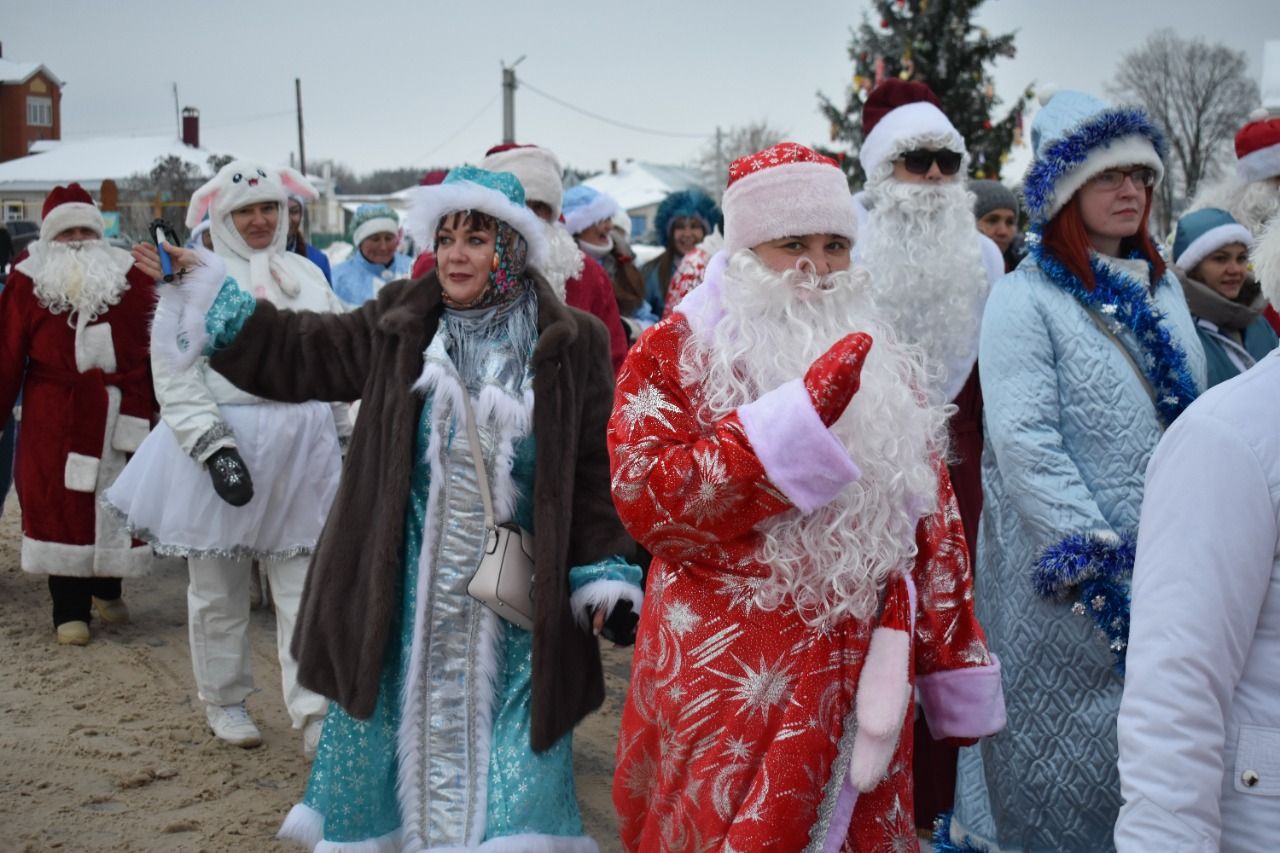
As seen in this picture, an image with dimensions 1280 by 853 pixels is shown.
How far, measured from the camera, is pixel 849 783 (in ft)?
9.09

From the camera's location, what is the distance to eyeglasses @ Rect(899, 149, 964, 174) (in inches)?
224

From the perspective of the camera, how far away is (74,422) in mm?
7297

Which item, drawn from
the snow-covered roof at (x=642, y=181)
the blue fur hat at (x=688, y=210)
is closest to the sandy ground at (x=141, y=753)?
the blue fur hat at (x=688, y=210)

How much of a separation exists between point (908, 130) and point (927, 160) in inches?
6.2

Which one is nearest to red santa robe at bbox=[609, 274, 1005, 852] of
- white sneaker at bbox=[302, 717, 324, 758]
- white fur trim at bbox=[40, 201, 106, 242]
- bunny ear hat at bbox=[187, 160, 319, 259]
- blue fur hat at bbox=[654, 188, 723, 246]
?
white sneaker at bbox=[302, 717, 324, 758]

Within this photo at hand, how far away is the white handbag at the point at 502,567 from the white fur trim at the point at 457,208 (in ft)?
1.80

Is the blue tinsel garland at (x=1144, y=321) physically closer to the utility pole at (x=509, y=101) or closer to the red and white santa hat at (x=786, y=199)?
the red and white santa hat at (x=786, y=199)

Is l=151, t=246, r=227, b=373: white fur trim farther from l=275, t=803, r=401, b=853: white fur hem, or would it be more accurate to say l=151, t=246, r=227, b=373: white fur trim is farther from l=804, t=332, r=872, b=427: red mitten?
l=804, t=332, r=872, b=427: red mitten

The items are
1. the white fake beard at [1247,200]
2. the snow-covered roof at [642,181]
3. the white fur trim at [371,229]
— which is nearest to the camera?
the white fake beard at [1247,200]

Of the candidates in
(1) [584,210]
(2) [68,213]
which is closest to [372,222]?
(1) [584,210]

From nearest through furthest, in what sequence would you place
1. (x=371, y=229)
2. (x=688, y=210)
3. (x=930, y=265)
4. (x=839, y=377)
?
(x=839, y=377)
(x=930, y=265)
(x=688, y=210)
(x=371, y=229)

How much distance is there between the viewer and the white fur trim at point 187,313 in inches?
155

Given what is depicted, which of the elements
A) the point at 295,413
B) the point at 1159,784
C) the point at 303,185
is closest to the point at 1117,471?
the point at 1159,784

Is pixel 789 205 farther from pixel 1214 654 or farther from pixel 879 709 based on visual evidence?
pixel 1214 654
